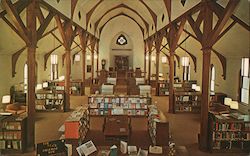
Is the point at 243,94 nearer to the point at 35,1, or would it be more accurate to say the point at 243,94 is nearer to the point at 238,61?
the point at 238,61

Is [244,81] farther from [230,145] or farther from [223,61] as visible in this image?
[230,145]

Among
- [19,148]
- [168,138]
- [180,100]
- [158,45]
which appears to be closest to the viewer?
[19,148]

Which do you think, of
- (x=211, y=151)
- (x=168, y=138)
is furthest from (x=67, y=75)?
(x=211, y=151)

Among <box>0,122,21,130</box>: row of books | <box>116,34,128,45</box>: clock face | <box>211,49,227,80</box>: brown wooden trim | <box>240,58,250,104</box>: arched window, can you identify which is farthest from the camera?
<box>116,34,128,45</box>: clock face

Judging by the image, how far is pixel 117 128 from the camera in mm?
9219

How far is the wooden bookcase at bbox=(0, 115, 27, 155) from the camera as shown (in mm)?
7965

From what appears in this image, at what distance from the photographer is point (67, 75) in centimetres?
1441

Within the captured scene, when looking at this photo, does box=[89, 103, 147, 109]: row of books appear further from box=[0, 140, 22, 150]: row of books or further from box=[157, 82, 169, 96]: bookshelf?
box=[157, 82, 169, 96]: bookshelf

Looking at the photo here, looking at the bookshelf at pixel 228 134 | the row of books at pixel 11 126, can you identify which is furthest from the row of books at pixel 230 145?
the row of books at pixel 11 126

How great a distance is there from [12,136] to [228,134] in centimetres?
663

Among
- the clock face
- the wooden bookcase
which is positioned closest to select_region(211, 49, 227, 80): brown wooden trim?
the wooden bookcase

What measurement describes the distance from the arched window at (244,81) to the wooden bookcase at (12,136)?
31.5ft

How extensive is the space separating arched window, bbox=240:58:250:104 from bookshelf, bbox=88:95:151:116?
444 cm

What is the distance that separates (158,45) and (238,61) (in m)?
6.51
